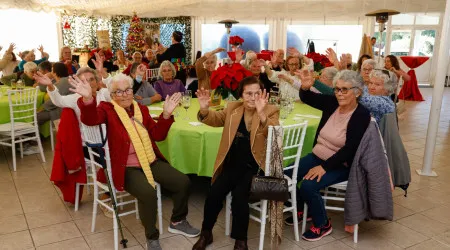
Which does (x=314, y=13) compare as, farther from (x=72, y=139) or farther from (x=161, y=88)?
(x=72, y=139)

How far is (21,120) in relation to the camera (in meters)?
4.91

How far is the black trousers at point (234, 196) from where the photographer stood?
8.79 feet

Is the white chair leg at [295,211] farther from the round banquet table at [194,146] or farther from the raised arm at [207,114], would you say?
the raised arm at [207,114]

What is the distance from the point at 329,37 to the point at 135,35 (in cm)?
742

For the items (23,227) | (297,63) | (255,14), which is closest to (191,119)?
(23,227)

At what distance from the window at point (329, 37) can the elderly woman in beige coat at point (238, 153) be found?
1182cm

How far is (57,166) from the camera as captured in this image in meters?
3.29

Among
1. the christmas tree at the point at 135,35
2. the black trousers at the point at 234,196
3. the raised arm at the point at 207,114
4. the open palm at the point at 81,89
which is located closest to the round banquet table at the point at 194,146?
the raised arm at the point at 207,114

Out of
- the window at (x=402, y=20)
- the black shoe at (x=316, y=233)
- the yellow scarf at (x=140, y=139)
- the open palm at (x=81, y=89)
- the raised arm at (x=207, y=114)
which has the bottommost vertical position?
the black shoe at (x=316, y=233)

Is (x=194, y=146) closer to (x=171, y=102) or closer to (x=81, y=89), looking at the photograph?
(x=171, y=102)

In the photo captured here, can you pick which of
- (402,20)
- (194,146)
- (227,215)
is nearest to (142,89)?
(194,146)

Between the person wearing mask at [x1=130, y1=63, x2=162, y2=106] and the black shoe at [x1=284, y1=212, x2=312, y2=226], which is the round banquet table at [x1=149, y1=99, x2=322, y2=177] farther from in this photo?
the person wearing mask at [x1=130, y1=63, x2=162, y2=106]

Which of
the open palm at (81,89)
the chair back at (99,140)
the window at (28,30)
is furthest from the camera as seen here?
the window at (28,30)

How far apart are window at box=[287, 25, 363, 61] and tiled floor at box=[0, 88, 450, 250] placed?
33.9ft
